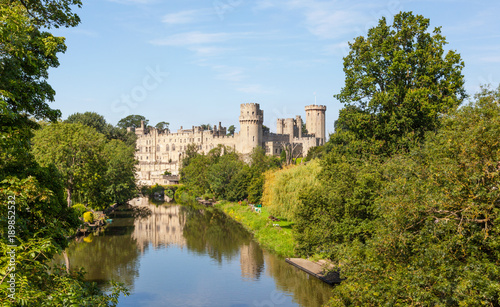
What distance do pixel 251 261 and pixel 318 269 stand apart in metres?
5.82

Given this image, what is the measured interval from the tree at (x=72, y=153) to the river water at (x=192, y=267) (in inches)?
180

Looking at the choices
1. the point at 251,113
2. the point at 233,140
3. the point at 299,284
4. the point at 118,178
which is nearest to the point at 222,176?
the point at 118,178

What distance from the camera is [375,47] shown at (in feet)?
83.9

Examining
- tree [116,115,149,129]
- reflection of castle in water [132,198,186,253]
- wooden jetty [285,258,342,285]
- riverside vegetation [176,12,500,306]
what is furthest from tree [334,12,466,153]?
tree [116,115,149,129]

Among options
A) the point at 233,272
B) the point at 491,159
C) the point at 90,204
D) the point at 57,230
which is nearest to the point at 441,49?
the point at 491,159

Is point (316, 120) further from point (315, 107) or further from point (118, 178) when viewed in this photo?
point (118, 178)

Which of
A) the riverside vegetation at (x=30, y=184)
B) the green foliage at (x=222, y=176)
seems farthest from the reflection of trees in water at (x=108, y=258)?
the green foliage at (x=222, y=176)

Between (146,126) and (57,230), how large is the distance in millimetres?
140062

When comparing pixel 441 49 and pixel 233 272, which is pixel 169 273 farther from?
pixel 441 49

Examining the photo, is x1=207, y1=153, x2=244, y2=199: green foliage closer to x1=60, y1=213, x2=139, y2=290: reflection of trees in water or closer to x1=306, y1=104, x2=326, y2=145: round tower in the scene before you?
x1=60, y1=213, x2=139, y2=290: reflection of trees in water

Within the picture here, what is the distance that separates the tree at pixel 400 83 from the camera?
23516 mm

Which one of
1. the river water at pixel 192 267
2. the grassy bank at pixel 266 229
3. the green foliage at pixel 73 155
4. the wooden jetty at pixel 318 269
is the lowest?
the river water at pixel 192 267

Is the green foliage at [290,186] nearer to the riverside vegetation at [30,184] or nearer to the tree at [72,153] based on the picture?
the tree at [72,153]

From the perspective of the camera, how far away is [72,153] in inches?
1467
